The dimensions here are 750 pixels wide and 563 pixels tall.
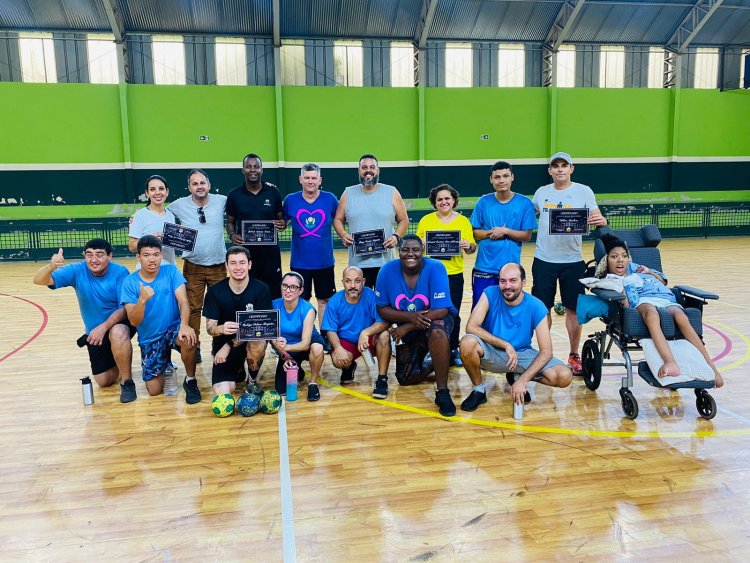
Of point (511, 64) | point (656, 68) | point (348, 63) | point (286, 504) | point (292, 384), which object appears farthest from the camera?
point (656, 68)

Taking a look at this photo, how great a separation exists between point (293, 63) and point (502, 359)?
46.8 feet

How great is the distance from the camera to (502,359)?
14.0 ft

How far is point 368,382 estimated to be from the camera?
4973 mm

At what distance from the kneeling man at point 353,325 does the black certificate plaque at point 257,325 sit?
Answer: 58 centimetres

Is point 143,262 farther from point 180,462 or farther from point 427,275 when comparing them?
point 427,275

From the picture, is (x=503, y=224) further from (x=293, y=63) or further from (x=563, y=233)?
(x=293, y=63)

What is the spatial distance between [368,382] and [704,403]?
246 centimetres

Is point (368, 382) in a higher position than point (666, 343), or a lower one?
lower

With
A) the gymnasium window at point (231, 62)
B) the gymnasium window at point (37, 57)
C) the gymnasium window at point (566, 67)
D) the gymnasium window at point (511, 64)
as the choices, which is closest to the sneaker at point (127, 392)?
the gymnasium window at point (231, 62)

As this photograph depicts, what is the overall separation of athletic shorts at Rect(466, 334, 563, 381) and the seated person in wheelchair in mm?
671

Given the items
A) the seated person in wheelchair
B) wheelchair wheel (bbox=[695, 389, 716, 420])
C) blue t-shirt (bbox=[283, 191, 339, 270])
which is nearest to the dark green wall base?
blue t-shirt (bbox=[283, 191, 339, 270])

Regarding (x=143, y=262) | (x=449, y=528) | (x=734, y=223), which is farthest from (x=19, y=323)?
(x=734, y=223)

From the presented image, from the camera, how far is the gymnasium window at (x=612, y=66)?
17.8 meters

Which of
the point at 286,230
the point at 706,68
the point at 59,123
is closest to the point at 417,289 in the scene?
the point at 286,230
